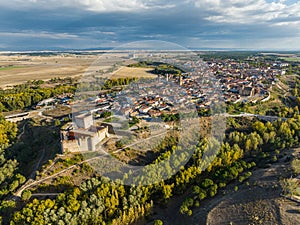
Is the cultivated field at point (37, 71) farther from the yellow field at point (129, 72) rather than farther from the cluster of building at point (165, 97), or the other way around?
the cluster of building at point (165, 97)

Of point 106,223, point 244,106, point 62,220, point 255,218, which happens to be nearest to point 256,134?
point 244,106

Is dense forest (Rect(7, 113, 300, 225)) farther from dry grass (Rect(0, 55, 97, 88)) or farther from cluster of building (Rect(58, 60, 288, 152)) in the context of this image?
dry grass (Rect(0, 55, 97, 88))

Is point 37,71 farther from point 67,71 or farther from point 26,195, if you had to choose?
point 26,195

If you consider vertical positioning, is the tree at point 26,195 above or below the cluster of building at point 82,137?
below

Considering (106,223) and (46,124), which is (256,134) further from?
(46,124)

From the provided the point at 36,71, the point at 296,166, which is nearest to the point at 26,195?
the point at 296,166

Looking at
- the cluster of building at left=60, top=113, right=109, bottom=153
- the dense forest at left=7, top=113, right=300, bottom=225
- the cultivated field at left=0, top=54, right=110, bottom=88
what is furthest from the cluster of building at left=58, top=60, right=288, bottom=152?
the cultivated field at left=0, top=54, right=110, bottom=88

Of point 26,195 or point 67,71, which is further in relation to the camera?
point 67,71

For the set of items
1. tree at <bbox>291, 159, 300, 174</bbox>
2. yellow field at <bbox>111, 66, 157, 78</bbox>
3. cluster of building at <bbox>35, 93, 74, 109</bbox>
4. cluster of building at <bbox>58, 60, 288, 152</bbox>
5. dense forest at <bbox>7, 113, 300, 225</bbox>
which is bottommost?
dense forest at <bbox>7, 113, 300, 225</bbox>

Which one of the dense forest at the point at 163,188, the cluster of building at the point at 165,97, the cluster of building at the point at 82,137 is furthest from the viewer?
the cluster of building at the point at 165,97

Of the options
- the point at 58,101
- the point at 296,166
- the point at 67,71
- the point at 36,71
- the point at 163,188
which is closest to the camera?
the point at 163,188

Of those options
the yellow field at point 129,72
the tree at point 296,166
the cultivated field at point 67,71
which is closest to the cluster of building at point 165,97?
the yellow field at point 129,72

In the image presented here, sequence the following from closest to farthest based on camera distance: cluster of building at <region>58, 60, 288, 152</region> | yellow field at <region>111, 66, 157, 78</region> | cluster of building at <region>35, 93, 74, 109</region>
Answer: cluster of building at <region>58, 60, 288, 152</region> → cluster of building at <region>35, 93, 74, 109</region> → yellow field at <region>111, 66, 157, 78</region>
